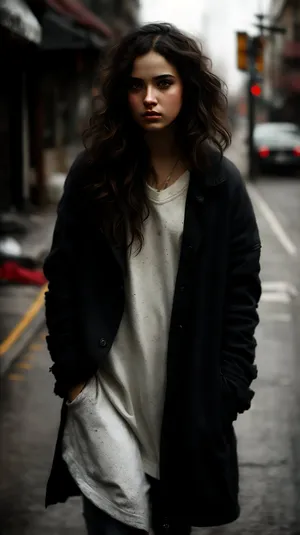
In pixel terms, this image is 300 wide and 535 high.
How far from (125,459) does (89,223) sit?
2.28ft

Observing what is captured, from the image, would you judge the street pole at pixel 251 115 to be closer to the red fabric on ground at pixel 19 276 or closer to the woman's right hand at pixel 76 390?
the red fabric on ground at pixel 19 276

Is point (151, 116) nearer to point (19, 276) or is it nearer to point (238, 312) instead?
point (238, 312)

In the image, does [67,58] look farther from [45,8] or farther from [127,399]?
[127,399]

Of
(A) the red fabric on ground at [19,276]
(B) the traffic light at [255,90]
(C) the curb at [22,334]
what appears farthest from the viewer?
(B) the traffic light at [255,90]

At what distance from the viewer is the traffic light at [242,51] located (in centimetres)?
2636

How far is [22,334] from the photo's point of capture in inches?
314

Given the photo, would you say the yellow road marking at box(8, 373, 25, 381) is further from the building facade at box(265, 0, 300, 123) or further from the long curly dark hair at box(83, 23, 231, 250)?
the building facade at box(265, 0, 300, 123)

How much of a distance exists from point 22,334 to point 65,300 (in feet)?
17.1

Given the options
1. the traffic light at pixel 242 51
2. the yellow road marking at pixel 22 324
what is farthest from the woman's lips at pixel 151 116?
the traffic light at pixel 242 51


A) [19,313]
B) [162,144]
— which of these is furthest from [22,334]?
[162,144]

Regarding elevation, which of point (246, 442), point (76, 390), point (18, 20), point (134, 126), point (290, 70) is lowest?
point (290, 70)

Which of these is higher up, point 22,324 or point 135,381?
point 135,381

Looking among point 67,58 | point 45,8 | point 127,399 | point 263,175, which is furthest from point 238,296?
point 263,175

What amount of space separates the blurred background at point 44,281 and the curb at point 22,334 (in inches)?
0.5
